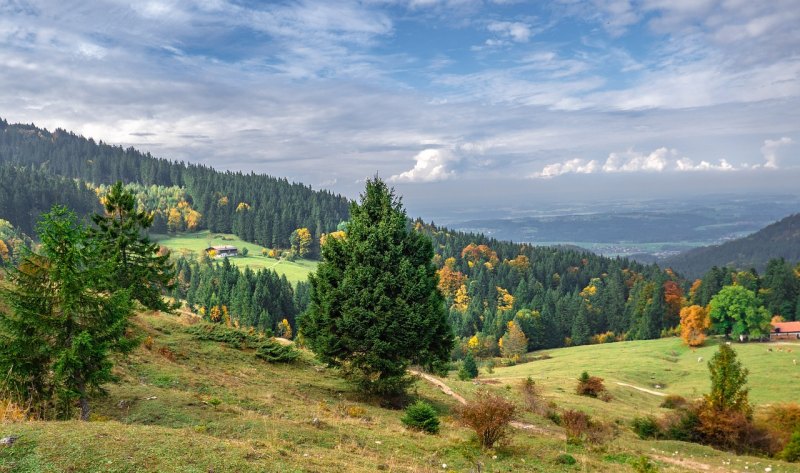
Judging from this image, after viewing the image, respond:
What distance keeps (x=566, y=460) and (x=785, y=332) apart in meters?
114

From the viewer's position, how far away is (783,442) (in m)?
29.8

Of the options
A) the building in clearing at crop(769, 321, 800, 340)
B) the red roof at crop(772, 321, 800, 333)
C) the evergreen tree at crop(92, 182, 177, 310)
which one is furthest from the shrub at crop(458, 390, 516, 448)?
the red roof at crop(772, 321, 800, 333)

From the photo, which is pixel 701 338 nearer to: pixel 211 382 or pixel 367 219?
pixel 367 219

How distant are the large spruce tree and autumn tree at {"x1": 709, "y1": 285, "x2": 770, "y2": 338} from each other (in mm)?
96308

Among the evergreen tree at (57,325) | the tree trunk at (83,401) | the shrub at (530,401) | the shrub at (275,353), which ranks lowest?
the shrub at (530,401)

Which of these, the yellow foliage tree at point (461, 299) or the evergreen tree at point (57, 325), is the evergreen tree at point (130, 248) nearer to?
the evergreen tree at point (57, 325)

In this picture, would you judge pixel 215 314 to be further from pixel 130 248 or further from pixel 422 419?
pixel 422 419

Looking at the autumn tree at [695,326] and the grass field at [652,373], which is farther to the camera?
the autumn tree at [695,326]

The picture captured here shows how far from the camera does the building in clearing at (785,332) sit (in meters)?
102

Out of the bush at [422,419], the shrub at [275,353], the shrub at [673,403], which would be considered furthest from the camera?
the shrub at [673,403]

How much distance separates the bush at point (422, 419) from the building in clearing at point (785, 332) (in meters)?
113

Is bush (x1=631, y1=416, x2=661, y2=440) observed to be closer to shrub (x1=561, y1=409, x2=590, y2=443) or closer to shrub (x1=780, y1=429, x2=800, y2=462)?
→ shrub (x1=561, y1=409, x2=590, y2=443)

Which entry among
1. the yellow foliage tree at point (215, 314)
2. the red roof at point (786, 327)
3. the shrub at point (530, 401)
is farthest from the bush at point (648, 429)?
the yellow foliage tree at point (215, 314)

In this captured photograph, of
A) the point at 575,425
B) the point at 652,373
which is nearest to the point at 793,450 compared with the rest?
the point at 575,425
